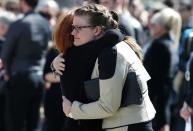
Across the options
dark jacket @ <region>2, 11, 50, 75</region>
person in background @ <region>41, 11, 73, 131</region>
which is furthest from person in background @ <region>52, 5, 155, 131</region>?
dark jacket @ <region>2, 11, 50, 75</region>

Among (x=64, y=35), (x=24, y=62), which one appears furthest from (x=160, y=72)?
(x=64, y=35)

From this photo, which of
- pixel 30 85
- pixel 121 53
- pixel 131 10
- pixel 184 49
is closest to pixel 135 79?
pixel 121 53

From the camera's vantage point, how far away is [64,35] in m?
4.39

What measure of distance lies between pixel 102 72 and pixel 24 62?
3.28m

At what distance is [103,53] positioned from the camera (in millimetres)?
4113

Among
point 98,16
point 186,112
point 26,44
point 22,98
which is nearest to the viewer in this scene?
point 98,16

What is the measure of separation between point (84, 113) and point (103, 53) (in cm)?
40

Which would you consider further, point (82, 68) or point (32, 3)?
point (32, 3)

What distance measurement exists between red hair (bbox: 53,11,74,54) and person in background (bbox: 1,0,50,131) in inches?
108

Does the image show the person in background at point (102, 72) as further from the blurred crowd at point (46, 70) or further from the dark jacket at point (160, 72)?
the dark jacket at point (160, 72)

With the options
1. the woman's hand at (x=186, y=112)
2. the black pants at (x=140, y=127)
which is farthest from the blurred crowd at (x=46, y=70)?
the black pants at (x=140, y=127)

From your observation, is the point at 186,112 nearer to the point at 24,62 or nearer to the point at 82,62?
the point at 82,62

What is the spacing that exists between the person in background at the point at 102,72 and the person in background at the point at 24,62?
2.94 metres

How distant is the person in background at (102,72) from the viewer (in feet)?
13.4
